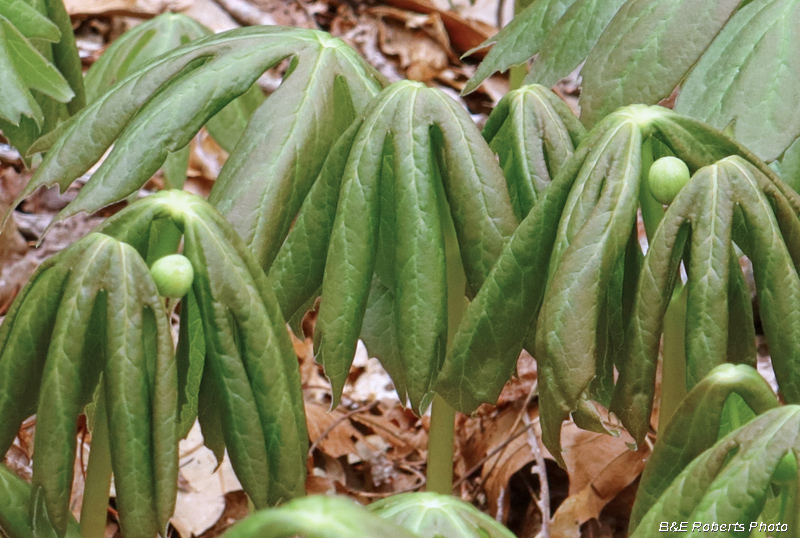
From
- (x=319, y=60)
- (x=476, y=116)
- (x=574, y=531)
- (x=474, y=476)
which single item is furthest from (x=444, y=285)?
(x=476, y=116)

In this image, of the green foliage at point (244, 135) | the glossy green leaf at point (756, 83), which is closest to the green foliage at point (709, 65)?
the glossy green leaf at point (756, 83)

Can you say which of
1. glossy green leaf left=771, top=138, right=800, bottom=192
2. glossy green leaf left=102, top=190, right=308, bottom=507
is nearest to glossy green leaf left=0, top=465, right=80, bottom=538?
glossy green leaf left=102, top=190, right=308, bottom=507

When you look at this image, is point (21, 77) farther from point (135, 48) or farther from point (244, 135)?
point (135, 48)

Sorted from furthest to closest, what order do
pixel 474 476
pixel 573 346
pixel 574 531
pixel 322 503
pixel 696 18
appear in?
pixel 474 476, pixel 574 531, pixel 696 18, pixel 573 346, pixel 322 503

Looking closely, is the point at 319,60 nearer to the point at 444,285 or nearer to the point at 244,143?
the point at 244,143

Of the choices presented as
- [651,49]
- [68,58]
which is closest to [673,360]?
[651,49]

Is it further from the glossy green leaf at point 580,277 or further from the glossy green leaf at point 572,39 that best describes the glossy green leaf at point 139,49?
the glossy green leaf at point 580,277
